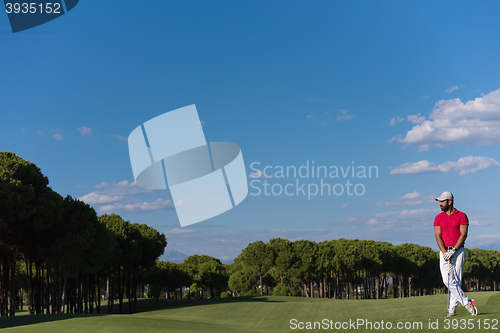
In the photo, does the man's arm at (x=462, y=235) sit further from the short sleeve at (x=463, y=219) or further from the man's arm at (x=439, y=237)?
the man's arm at (x=439, y=237)

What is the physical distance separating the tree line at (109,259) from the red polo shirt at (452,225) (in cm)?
3079

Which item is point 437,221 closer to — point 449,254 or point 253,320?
point 449,254

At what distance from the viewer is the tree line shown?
114 feet

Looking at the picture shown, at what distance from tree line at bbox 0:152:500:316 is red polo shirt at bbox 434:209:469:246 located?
30.8 meters

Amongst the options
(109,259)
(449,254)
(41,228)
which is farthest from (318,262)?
(449,254)

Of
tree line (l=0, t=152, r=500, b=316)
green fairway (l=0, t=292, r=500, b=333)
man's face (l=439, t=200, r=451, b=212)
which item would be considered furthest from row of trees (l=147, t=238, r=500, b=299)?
man's face (l=439, t=200, r=451, b=212)

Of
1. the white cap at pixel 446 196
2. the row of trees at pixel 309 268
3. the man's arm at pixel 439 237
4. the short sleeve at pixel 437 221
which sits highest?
the white cap at pixel 446 196

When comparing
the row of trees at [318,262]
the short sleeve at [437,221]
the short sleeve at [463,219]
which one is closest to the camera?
the short sleeve at [463,219]

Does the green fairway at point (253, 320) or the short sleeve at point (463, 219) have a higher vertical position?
the short sleeve at point (463, 219)

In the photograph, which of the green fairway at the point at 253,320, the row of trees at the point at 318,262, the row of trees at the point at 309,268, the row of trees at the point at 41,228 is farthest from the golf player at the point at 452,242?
the row of trees at the point at 309,268

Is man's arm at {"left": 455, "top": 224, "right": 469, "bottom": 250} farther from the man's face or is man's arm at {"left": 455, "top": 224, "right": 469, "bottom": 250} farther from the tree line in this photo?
the tree line

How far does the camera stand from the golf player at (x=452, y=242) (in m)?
10.4

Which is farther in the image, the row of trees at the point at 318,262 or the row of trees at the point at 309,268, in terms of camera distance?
the row of trees at the point at 309,268

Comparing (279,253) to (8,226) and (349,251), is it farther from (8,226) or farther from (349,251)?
(8,226)
